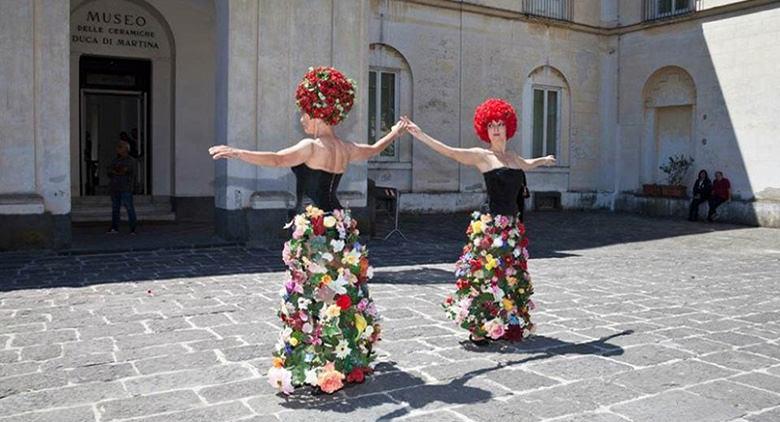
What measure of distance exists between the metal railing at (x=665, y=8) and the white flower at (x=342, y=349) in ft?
59.8

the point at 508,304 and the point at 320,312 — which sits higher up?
the point at 320,312

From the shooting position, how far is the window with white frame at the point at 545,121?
69.6ft

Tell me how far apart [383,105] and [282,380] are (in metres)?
14.7

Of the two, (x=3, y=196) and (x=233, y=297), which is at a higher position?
(x=3, y=196)

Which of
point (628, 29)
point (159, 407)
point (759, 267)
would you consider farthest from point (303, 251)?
point (628, 29)

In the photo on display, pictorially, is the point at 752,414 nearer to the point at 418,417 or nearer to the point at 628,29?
the point at 418,417

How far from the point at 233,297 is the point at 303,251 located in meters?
3.44

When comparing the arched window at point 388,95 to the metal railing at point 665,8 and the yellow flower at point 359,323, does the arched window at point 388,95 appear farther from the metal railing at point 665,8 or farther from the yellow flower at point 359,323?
the yellow flower at point 359,323

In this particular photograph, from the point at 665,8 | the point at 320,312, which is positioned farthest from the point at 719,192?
the point at 320,312

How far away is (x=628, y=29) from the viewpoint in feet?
71.2

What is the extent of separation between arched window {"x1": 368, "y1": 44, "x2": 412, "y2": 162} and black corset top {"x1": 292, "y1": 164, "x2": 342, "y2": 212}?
13404mm

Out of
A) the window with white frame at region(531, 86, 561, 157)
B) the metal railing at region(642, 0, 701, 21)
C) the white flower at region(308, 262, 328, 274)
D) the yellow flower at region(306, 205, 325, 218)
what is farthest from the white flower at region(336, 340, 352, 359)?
the metal railing at region(642, 0, 701, 21)

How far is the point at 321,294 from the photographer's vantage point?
471 centimetres

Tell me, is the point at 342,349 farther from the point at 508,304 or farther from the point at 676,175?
the point at 676,175
